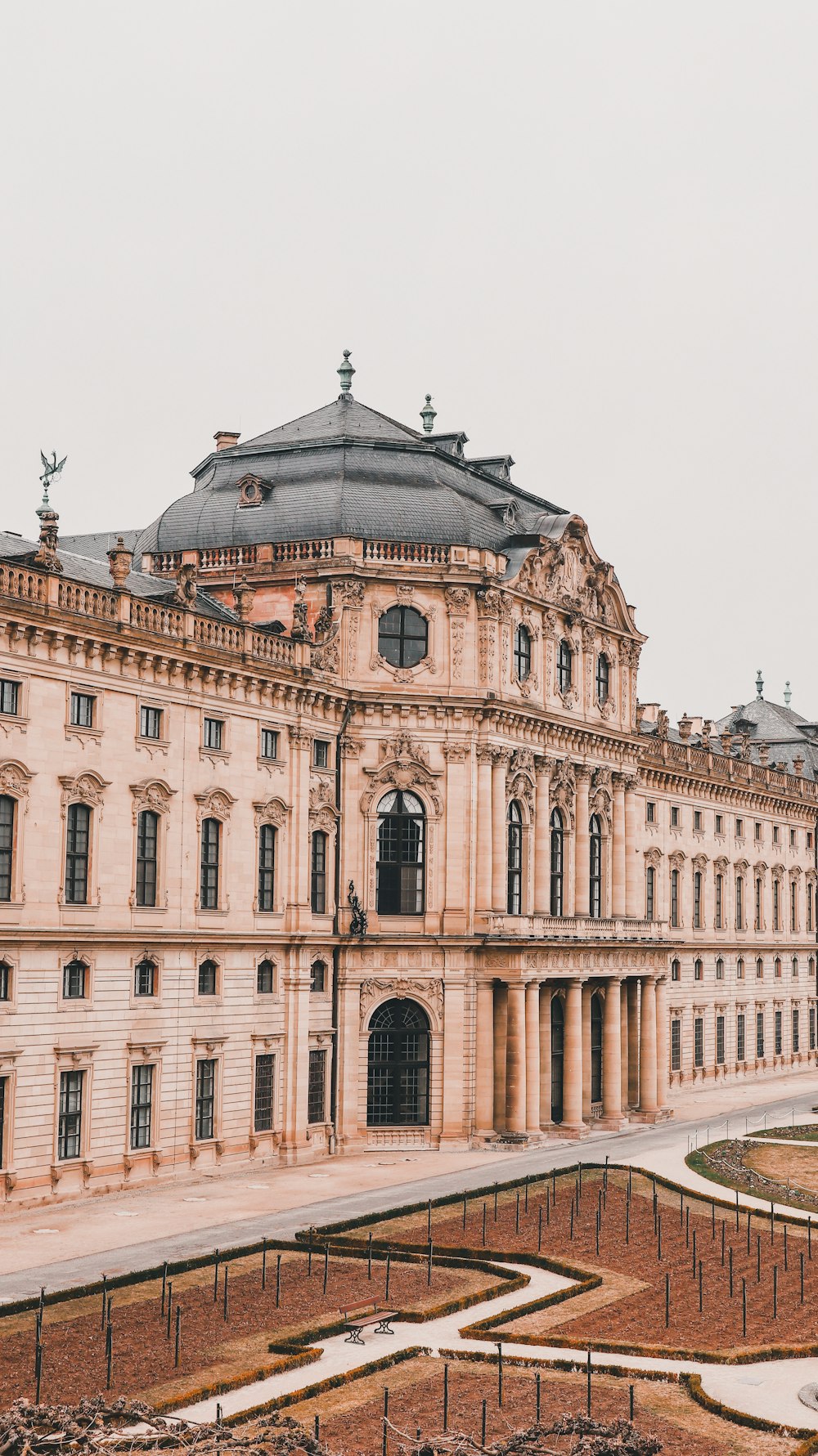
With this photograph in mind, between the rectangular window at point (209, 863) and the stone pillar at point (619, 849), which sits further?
the stone pillar at point (619, 849)

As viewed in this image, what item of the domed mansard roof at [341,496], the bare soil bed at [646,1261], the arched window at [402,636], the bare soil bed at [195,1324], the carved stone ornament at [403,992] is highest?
the domed mansard roof at [341,496]

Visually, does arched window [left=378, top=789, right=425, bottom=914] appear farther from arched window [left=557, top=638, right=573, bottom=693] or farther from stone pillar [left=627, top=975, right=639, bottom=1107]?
stone pillar [left=627, top=975, right=639, bottom=1107]

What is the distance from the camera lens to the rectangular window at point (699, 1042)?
95938 millimetres

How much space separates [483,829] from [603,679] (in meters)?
14.1

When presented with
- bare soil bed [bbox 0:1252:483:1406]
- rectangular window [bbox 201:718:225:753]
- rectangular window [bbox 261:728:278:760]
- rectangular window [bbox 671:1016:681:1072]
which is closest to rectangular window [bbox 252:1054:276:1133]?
rectangular window [bbox 261:728:278:760]

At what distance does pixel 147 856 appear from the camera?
5403 centimetres

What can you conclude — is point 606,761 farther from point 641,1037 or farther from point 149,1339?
point 149,1339

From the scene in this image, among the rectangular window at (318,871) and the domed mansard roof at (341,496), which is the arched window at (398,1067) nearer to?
the rectangular window at (318,871)

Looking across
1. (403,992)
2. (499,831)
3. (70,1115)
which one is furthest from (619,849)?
(70,1115)

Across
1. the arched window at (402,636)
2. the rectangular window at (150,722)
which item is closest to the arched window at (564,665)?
the arched window at (402,636)

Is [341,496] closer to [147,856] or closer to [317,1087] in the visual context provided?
[147,856]

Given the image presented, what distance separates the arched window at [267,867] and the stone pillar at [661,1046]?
80.9ft

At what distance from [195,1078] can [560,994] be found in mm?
21117

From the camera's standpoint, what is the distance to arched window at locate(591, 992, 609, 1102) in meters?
74.9
